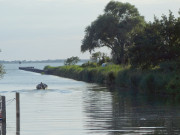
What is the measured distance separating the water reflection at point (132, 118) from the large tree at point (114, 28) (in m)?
60.6

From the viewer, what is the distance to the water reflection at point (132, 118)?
2735 centimetres

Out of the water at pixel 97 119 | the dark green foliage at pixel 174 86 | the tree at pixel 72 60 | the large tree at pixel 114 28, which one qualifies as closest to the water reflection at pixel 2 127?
the water at pixel 97 119

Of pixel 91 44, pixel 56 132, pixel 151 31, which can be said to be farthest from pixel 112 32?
pixel 56 132

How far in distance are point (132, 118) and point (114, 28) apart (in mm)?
74367

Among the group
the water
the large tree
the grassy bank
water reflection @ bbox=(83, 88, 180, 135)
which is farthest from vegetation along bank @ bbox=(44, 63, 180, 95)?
the large tree

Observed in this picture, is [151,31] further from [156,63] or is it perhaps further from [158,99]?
[158,99]

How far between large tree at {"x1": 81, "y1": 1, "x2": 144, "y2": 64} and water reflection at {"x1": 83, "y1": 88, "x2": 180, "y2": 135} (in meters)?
60.6

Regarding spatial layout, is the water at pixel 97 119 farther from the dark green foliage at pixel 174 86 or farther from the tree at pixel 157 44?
the tree at pixel 157 44

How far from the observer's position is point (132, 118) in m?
32.9

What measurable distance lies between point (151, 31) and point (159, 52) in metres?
3.07

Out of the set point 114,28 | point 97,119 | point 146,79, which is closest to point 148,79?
point 146,79

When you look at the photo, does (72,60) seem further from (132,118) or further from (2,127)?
(2,127)

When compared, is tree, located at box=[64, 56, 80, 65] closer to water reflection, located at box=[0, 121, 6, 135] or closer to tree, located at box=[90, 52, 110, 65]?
tree, located at box=[90, 52, 110, 65]

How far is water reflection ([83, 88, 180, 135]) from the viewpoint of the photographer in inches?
1077
